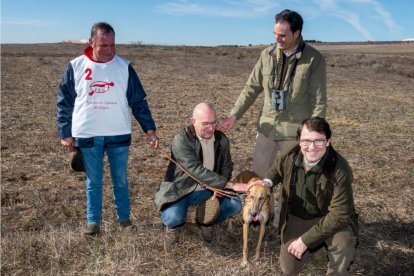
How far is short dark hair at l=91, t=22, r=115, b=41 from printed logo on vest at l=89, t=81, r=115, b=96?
1.48 feet

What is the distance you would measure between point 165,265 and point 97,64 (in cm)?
216

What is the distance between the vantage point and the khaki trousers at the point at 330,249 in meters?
3.75

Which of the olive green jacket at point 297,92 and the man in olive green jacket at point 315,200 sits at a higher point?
the olive green jacket at point 297,92

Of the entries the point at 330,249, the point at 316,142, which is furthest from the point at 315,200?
the point at 316,142

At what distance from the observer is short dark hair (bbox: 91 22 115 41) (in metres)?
4.11

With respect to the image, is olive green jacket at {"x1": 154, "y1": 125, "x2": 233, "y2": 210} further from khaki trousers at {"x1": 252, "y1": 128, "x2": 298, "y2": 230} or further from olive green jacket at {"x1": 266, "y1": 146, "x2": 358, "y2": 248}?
olive green jacket at {"x1": 266, "y1": 146, "x2": 358, "y2": 248}

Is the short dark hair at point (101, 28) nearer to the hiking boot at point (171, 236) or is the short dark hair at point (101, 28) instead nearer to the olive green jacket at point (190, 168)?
the olive green jacket at point (190, 168)

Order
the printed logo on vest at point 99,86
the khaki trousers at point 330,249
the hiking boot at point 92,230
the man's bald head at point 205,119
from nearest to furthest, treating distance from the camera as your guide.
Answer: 1. the khaki trousers at point 330,249
2. the man's bald head at point 205,119
3. the printed logo on vest at point 99,86
4. the hiking boot at point 92,230

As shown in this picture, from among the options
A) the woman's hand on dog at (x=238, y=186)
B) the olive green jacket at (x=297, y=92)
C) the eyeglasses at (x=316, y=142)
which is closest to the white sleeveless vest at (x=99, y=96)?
the woman's hand on dog at (x=238, y=186)

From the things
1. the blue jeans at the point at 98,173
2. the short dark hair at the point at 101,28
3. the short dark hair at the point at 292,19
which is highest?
the short dark hair at the point at 292,19

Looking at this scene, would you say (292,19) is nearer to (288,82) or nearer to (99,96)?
(288,82)

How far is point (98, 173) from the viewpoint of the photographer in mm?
4590

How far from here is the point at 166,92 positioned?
665 inches

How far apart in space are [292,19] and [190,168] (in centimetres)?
187
